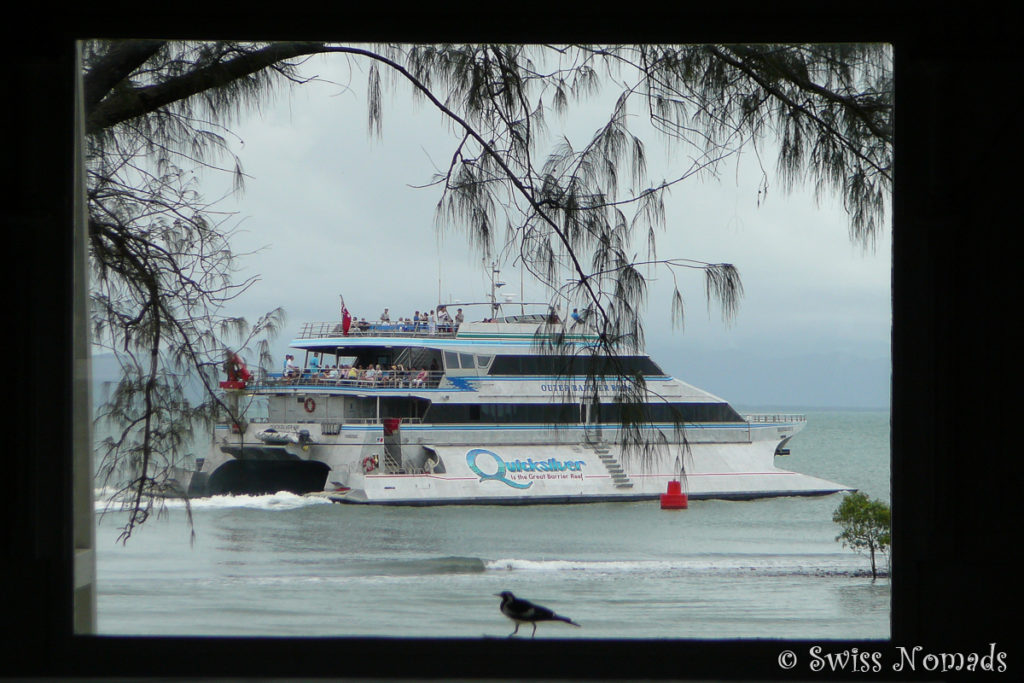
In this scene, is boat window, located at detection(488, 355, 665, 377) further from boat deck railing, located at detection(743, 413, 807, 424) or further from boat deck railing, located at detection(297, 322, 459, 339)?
boat deck railing, located at detection(743, 413, 807, 424)

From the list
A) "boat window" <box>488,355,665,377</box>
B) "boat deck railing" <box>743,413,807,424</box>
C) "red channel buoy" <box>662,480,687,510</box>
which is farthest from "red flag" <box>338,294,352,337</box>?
"boat window" <box>488,355,665,377</box>

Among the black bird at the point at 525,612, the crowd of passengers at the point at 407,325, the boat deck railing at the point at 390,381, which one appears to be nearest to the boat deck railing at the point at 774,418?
the boat deck railing at the point at 390,381

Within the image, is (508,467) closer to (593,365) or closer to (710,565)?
(710,565)

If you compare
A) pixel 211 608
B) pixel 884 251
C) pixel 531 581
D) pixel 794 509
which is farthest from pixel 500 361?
pixel 884 251

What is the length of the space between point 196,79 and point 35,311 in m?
0.57

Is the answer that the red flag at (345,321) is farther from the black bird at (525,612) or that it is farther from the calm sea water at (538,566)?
the black bird at (525,612)

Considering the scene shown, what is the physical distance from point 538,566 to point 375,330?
5.66m

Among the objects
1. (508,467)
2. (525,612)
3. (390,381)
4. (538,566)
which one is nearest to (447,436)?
(508,467)

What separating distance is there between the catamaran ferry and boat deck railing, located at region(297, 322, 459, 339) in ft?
0.05

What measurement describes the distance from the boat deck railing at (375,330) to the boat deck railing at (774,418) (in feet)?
15.3

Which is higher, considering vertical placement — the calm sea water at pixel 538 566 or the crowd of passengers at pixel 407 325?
the crowd of passengers at pixel 407 325

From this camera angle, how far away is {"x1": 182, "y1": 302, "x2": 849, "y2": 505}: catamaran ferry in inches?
327

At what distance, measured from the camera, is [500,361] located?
887cm

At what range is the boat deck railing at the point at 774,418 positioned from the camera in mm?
11375
